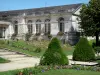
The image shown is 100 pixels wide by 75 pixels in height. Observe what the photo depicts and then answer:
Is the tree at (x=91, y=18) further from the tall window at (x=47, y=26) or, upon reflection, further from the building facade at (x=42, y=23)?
the tall window at (x=47, y=26)

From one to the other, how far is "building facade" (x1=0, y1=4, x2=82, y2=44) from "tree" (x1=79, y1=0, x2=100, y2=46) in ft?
15.9

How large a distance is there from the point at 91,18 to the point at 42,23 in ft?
40.3

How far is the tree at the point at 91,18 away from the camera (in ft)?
132

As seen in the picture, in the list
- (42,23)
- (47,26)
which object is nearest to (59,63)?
(47,26)

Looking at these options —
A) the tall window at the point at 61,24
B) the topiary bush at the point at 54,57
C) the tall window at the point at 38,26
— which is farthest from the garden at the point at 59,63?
the tall window at the point at 38,26

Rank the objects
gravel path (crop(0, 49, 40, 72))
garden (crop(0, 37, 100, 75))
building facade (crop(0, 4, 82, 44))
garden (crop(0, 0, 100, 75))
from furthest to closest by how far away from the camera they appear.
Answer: building facade (crop(0, 4, 82, 44))
gravel path (crop(0, 49, 40, 72))
garden (crop(0, 0, 100, 75))
garden (crop(0, 37, 100, 75))

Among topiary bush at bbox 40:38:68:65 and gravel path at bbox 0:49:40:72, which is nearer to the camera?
topiary bush at bbox 40:38:68:65

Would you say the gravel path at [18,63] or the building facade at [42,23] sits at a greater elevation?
the building facade at [42,23]

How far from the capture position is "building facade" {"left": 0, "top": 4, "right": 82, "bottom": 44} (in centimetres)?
4706

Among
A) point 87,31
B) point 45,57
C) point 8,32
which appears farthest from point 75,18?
point 45,57

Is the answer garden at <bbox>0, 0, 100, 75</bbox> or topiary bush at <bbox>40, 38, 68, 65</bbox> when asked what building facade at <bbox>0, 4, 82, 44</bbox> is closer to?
garden at <bbox>0, 0, 100, 75</bbox>

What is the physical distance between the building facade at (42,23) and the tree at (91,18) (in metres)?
4.85

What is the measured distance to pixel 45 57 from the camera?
55.9ft

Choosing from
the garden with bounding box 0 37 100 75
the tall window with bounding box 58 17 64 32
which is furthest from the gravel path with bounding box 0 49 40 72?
the tall window with bounding box 58 17 64 32
